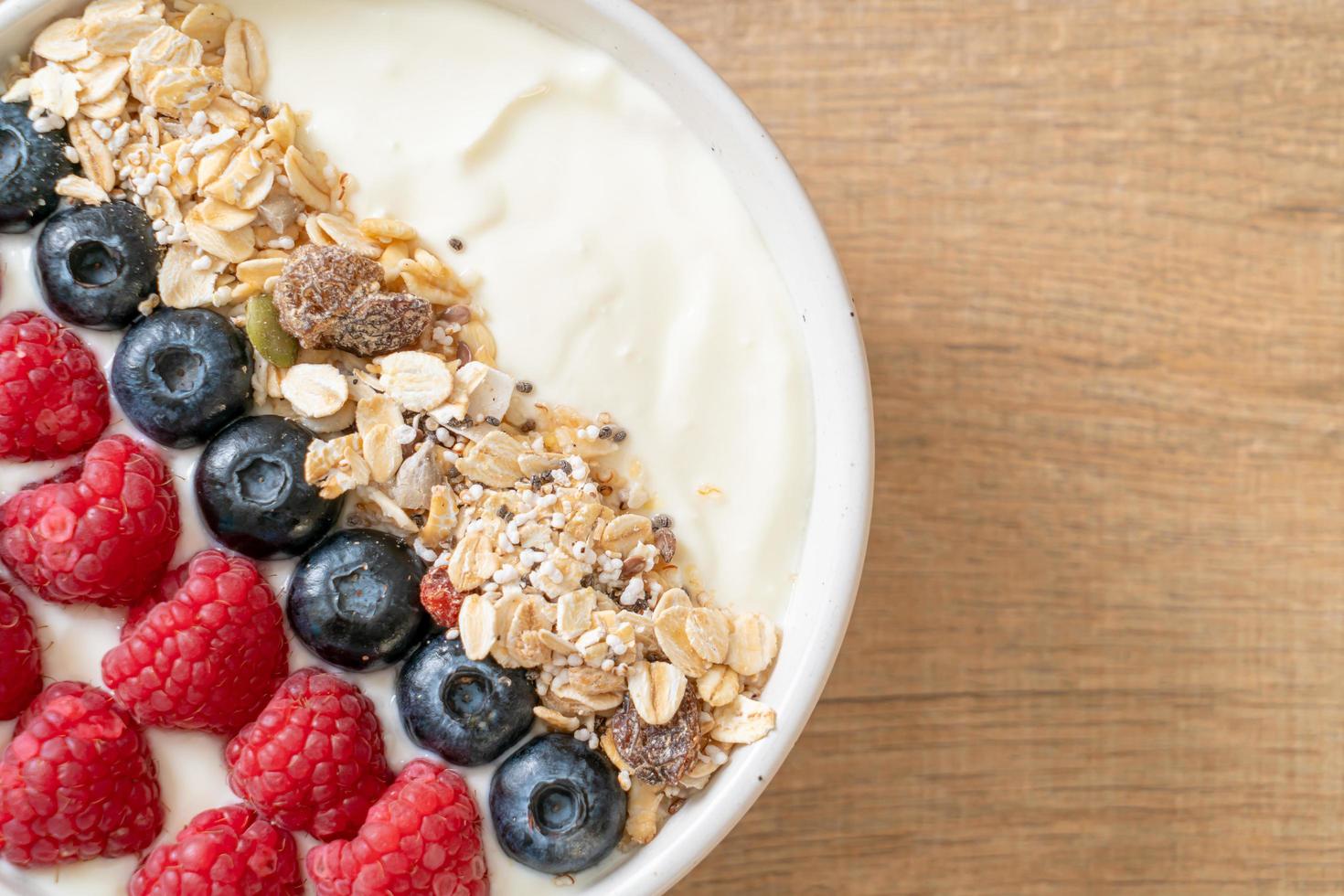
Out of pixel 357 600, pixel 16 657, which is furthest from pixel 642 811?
pixel 16 657

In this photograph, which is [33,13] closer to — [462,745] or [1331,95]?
[462,745]

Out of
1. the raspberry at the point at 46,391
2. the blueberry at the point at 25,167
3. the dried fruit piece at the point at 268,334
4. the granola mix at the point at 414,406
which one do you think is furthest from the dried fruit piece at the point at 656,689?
the blueberry at the point at 25,167

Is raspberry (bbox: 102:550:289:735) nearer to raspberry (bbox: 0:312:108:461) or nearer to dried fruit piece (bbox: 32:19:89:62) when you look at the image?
raspberry (bbox: 0:312:108:461)

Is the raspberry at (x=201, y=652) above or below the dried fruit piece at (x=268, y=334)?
below

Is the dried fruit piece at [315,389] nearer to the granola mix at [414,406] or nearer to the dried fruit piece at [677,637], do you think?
the granola mix at [414,406]

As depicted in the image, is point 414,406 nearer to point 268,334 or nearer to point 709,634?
point 268,334

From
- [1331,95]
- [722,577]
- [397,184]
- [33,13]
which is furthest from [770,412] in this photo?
[1331,95]
